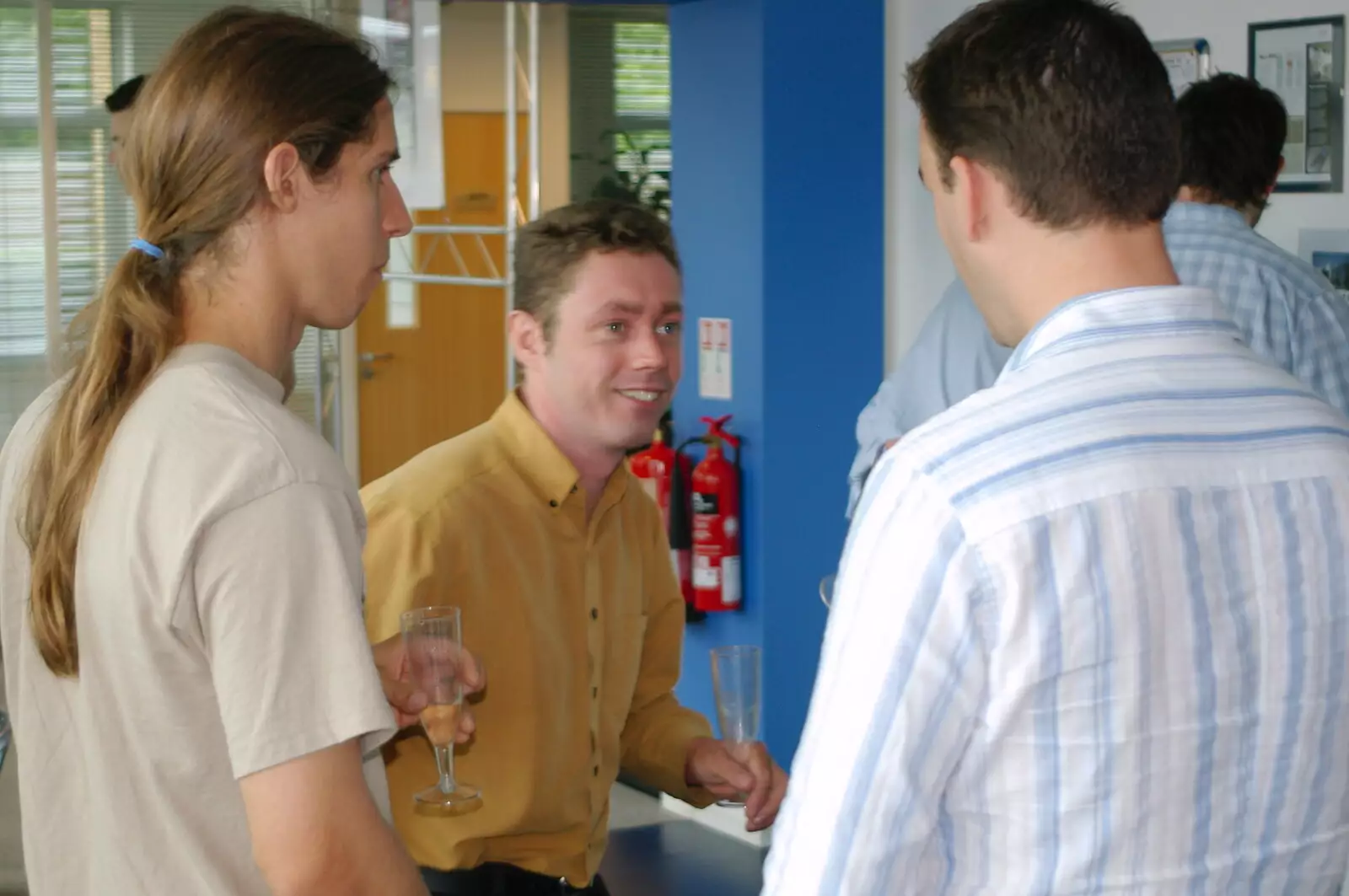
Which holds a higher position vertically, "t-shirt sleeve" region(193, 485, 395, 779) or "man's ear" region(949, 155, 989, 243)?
"man's ear" region(949, 155, 989, 243)

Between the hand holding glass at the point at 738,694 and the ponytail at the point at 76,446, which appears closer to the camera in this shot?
the ponytail at the point at 76,446

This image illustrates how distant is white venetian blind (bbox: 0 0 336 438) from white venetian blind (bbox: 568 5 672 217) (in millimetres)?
2495

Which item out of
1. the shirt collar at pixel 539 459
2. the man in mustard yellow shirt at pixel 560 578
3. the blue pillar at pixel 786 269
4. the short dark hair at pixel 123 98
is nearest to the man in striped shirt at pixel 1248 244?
the man in mustard yellow shirt at pixel 560 578

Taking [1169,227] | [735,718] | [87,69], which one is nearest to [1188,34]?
[1169,227]

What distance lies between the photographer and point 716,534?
16.1ft

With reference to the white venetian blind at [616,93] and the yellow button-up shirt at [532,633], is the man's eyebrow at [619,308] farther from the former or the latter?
the white venetian blind at [616,93]

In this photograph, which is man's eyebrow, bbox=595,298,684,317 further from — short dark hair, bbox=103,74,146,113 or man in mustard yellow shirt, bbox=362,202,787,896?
short dark hair, bbox=103,74,146,113

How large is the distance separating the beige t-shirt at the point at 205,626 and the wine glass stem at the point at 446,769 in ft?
1.62

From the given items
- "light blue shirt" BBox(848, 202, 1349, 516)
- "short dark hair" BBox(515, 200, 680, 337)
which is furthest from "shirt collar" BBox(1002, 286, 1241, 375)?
"light blue shirt" BBox(848, 202, 1349, 516)

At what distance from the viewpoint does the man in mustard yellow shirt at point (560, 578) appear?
80.4 inches

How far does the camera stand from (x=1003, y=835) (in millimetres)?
1013

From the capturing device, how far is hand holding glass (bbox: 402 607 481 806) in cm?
168

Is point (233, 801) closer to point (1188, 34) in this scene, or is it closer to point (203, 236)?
point (203, 236)

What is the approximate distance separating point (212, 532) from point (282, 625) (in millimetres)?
90
